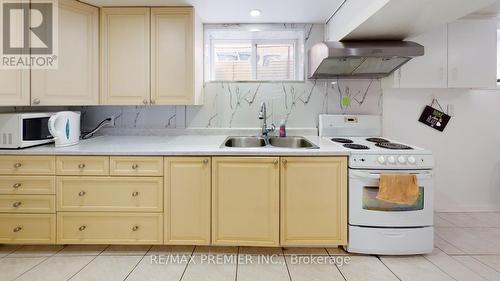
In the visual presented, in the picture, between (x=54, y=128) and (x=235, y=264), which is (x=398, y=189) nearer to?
(x=235, y=264)

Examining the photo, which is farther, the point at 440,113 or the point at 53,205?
the point at 440,113

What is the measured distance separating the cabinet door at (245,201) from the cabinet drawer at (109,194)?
0.45 metres

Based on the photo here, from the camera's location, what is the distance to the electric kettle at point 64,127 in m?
2.12

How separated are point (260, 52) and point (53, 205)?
7.64 ft

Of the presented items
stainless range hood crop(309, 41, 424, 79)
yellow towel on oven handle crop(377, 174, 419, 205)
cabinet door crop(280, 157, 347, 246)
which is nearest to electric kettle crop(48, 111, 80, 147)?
cabinet door crop(280, 157, 347, 246)

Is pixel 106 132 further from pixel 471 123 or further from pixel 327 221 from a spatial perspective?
pixel 471 123

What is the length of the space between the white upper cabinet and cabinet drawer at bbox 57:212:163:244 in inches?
101

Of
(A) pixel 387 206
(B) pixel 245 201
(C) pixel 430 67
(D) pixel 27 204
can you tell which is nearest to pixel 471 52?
(C) pixel 430 67

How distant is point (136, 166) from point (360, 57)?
1.99 meters

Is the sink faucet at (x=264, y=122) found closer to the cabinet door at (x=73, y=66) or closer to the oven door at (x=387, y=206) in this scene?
the oven door at (x=387, y=206)

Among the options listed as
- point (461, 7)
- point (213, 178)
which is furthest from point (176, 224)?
point (461, 7)

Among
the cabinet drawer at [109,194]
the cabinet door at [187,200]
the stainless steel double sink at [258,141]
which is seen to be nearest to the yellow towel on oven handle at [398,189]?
the stainless steel double sink at [258,141]

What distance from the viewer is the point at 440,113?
9.82 ft

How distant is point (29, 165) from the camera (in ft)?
6.78
